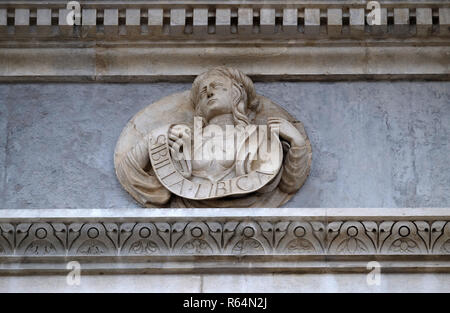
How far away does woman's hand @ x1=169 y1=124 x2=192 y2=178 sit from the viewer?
32.5 feet

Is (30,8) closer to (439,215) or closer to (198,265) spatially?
(198,265)

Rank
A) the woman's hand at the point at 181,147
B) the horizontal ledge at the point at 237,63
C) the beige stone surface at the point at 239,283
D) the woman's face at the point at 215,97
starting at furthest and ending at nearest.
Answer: the horizontal ledge at the point at 237,63, the woman's face at the point at 215,97, the woman's hand at the point at 181,147, the beige stone surface at the point at 239,283

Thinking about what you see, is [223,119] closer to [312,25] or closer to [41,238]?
[312,25]

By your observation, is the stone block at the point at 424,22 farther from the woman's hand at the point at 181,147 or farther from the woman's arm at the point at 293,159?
the woman's hand at the point at 181,147

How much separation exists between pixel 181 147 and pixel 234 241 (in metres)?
0.80

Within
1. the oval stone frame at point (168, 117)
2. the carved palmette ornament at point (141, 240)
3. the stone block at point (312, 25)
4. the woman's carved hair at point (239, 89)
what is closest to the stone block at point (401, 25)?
the stone block at point (312, 25)

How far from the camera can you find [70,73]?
1052 cm

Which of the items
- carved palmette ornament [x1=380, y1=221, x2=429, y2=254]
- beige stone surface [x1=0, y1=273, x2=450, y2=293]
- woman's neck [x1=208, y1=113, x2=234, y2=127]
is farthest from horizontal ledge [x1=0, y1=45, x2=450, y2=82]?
beige stone surface [x1=0, y1=273, x2=450, y2=293]

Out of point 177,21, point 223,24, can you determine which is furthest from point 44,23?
point 223,24

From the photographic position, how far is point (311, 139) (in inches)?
401

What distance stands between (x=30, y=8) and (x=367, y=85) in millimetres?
2298

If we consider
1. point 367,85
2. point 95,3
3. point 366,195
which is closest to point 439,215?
point 366,195

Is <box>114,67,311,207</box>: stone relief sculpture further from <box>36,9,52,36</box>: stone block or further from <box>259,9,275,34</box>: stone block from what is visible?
<box>36,9,52,36</box>: stone block

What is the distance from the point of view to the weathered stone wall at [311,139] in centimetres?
999
